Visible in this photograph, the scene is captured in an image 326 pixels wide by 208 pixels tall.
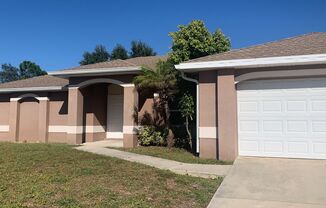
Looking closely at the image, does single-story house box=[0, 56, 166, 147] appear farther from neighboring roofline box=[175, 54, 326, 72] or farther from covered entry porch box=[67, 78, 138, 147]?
neighboring roofline box=[175, 54, 326, 72]

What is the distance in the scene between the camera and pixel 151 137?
15133 mm

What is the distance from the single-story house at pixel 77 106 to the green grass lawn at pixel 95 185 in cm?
595

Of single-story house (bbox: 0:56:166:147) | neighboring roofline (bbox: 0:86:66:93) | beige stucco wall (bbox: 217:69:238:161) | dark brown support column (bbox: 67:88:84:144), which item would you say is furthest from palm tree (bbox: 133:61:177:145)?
neighboring roofline (bbox: 0:86:66:93)

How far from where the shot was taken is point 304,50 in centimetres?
1080

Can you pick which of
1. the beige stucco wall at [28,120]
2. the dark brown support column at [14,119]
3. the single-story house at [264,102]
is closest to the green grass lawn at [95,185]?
the single-story house at [264,102]

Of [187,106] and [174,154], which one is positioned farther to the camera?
[187,106]

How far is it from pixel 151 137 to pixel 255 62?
20.6 ft

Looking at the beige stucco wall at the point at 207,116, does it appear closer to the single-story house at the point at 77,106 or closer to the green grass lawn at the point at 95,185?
the green grass lawn at the point at 95,185

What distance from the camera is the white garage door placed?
1055cm

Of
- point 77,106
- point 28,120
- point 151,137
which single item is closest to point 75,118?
point 77,106

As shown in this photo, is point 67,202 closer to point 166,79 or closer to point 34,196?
point 34,196

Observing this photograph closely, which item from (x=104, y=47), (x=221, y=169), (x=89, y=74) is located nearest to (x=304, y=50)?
(x=221, y=169)

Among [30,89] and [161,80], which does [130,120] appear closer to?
[161,80]

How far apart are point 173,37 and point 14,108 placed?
10547 millimetres
